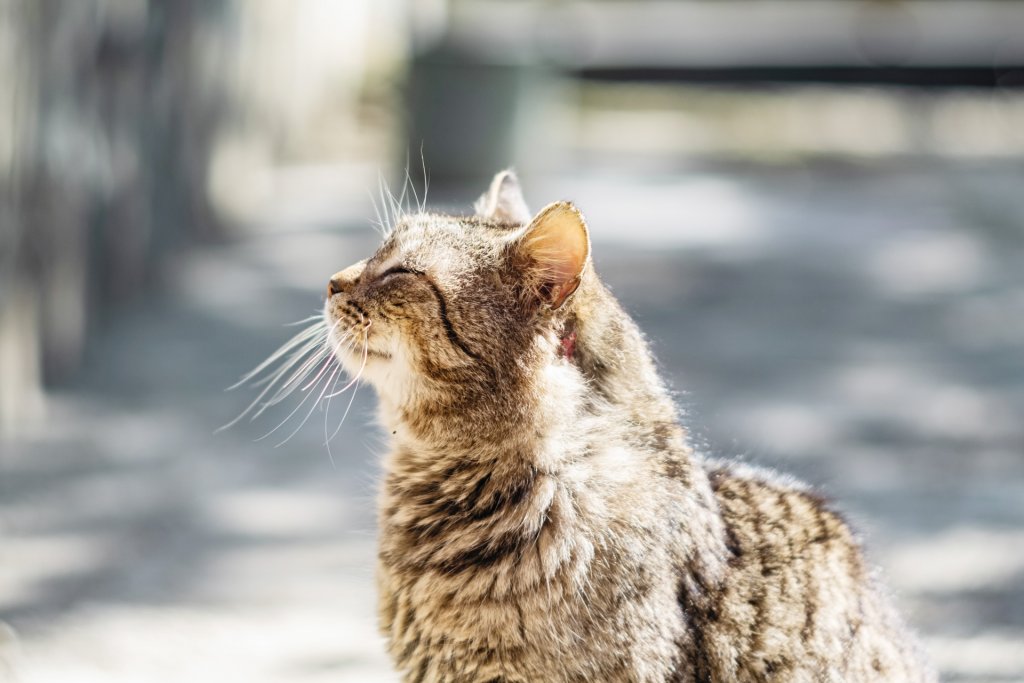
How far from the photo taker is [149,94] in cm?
698

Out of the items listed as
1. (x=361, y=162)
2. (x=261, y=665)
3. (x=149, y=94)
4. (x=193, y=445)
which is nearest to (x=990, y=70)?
(x=361, y=162)

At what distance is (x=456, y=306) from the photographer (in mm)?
2715

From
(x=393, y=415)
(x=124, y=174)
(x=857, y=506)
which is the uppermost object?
(x=124, y=174)

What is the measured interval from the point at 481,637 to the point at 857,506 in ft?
8.61

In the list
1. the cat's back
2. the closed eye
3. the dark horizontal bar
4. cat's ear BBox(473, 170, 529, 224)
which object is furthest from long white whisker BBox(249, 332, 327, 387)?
the dark horizontal bar

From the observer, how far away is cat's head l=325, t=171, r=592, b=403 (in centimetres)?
263

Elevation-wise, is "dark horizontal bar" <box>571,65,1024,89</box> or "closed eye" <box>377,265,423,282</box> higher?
"dark horizontal bar" <box>571,65,1024,89</box>

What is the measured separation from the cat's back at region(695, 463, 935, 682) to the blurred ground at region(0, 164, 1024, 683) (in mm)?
434

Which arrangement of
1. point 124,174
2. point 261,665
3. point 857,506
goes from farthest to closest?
point 124,174 < point 857,506 < point 261,665

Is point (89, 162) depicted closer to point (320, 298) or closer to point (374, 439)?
point (320, 298)

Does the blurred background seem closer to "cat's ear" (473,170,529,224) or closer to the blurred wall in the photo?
the blurred wall

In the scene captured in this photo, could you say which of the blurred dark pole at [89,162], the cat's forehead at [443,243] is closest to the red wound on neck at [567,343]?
the cat's forehead at [443,243]

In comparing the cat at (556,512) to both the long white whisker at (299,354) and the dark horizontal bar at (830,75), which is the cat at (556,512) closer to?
the long white whisker at (299,354)

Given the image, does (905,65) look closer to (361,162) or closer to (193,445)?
(361,162)
